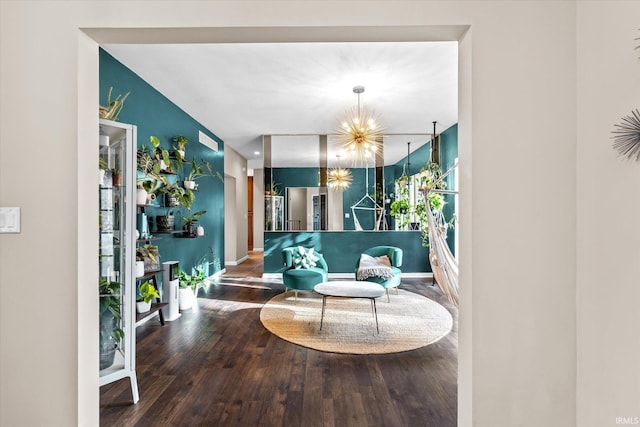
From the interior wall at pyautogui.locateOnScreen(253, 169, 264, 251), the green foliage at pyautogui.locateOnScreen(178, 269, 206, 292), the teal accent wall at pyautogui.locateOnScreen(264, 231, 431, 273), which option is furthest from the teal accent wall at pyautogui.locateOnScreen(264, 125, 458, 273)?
the interior wall at pyautogui.locateOnScreen(253, 169, 264, 251)

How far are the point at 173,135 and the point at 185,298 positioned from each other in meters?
2.14

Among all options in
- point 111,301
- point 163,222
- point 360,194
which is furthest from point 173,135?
point 360,194

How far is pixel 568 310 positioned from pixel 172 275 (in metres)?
3.64

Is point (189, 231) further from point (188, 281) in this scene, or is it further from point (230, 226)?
point (230, 226)

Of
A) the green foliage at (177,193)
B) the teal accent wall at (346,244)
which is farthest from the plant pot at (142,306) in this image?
the teal accent wall at (346,244)

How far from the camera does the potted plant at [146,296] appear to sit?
297cm

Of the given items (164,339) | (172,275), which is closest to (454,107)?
(172,275)

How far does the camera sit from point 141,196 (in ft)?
10.6

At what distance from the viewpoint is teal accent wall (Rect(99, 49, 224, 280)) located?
3225 mm

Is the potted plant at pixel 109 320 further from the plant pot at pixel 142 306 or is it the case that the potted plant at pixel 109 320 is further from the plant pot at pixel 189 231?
the plant pot at pixel 189 231

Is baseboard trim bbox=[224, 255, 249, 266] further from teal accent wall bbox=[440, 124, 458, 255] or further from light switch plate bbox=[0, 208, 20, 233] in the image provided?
light switch plate bbox=[0, 208, 20, 233]

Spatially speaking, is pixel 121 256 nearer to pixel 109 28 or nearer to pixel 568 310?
pixel 109 28

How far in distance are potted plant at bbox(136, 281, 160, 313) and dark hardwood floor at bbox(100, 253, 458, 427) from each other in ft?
0.91

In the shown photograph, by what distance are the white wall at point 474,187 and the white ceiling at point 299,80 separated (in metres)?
1.65
